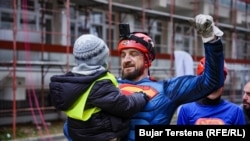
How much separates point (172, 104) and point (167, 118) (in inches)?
3.1

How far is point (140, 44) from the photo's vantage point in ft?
8.13

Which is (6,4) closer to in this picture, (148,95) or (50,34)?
(50,34)

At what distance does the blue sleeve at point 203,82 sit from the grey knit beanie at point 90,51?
1.31 feet

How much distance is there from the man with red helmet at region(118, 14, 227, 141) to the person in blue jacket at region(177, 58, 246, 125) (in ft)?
2.36

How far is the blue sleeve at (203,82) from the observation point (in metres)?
2.13

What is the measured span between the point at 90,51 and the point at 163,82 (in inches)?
18.2

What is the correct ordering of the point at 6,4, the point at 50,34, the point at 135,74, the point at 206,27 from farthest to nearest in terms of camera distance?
the point at 50,34
the point at 6,4
the point at 135,74
the point at 206,27

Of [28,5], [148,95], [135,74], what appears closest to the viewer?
[148,95]

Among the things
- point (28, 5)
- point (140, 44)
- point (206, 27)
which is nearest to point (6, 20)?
point (28, 5)

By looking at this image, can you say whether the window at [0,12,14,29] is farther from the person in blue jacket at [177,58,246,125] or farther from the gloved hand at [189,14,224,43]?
the gloved hand at [189,14,224,43]

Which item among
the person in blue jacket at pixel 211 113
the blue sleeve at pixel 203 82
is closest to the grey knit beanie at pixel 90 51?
the blue sleeve at pixel 203 82

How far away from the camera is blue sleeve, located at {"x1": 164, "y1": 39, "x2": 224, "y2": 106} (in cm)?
213

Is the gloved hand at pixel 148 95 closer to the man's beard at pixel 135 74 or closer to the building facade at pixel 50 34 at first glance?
the man's beard at pixel 135 74

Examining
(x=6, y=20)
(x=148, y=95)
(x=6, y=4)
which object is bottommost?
(x=148, y=95)
